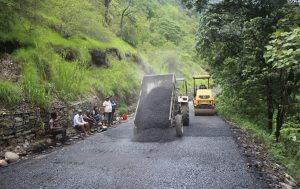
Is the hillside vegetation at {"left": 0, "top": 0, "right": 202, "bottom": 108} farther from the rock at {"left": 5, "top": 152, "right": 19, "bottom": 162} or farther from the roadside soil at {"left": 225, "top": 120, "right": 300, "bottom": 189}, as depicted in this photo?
the roadside soil at {"left": 225, "top": 120, "right": 300, "bottom": 189}

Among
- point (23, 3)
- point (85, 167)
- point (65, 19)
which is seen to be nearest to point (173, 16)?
point (65, 19)

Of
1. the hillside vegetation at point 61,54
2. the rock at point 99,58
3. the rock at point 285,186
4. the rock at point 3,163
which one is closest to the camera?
the rock at point 285,186

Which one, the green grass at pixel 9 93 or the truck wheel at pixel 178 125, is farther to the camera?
the truck wheel at pixel 178 125

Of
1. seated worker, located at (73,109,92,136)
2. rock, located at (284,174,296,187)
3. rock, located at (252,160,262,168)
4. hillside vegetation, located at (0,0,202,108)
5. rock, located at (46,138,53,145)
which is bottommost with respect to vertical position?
rock, located at (284,174,296,187)

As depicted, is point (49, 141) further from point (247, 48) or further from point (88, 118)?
point (247, 48)

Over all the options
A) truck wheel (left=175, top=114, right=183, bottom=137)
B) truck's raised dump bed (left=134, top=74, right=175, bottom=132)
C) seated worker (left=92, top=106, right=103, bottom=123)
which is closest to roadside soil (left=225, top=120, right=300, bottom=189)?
truck wheel (left=175, top=114, right=183, bottom=137)

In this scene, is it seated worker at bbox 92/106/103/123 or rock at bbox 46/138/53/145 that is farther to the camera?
seated worker at bbox 92/106/103/123

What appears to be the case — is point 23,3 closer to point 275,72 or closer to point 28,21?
point 28,21

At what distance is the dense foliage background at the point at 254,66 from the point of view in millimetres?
13555

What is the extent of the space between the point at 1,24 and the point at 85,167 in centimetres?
913

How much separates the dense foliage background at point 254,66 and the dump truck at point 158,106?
3383 millimetres

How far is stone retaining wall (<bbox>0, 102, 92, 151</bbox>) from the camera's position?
36.1 ft

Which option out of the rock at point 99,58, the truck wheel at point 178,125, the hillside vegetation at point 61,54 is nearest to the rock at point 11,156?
the hillside vegetation at point 61,54

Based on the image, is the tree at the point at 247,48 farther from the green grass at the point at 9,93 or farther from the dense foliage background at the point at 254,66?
the green grass at the point at 9,93
